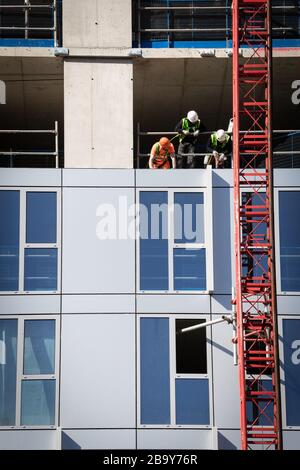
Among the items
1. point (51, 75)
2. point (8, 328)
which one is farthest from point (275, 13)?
point (8, 328)

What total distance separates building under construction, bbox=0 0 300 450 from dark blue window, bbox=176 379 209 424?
37 mm

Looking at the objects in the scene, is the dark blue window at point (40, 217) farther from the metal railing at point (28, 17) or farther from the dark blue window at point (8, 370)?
the metal railing at point (28, 17)

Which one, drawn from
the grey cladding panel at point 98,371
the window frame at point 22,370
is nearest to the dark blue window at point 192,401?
the grey cladding panel at point 98,371

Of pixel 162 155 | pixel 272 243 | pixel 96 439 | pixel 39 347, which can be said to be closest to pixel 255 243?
pixel 272 243

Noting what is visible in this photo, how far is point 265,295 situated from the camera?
47438mm

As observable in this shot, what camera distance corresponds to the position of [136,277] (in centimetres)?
4741

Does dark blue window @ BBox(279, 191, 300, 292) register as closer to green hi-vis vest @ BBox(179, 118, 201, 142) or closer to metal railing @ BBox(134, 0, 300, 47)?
green hi-vis vest @ BBox(179, 118, 201, 142)

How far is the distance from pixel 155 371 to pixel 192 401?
127 cm

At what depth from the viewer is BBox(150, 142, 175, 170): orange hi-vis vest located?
4953 cm

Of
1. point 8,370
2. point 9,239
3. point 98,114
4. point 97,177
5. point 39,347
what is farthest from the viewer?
→ point 98,114

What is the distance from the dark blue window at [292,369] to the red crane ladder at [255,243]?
0.36m

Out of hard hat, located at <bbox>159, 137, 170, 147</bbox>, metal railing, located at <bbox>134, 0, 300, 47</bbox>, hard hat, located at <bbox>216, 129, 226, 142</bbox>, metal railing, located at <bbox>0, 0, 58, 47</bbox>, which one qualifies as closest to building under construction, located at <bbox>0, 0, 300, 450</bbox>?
hard hat, located at <bbox>216, 129, 226, 142</bbox>

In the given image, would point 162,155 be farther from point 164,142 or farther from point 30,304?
point 30,304

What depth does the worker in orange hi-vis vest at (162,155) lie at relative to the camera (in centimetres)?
4947
